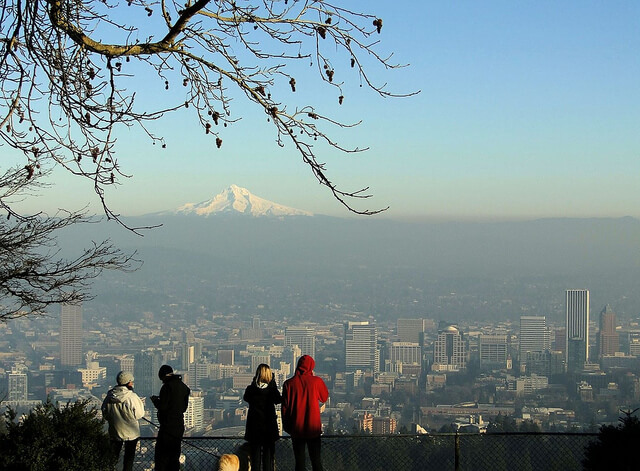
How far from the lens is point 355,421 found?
55438 millimetres

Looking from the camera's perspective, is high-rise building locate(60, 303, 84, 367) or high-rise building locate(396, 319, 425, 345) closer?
high-rise building locate(60, 303, 84, 367)

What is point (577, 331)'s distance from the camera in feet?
384

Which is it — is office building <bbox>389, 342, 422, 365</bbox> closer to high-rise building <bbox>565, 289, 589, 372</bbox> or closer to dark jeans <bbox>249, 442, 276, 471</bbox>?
high-rise building <bbox>565, 289, 589, 372</bbox>

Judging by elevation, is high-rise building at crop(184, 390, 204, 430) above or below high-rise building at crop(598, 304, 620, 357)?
below

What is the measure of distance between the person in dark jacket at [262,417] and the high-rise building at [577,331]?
3559 inches

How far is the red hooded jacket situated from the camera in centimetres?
791

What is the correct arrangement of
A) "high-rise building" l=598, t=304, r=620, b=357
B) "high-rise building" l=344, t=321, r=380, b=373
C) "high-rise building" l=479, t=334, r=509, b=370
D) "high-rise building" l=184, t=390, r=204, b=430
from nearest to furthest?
"high-rise building" l=184, t=390, r=204, b=430 < "high-rise building" l=344, t=321, r=380, b=373 < "high-rise building" l=479, t=334, r=509, b=370 < "high-rise building" l=598, t=304, r=620, b=357

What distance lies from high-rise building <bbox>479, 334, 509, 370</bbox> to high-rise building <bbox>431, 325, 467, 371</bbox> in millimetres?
2138

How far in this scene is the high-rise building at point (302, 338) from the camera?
11368 cm

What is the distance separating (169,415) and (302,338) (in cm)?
11236

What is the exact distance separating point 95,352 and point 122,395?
319ft

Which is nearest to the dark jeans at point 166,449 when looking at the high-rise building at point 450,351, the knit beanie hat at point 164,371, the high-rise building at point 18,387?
the knit beanie hat at point 164,371

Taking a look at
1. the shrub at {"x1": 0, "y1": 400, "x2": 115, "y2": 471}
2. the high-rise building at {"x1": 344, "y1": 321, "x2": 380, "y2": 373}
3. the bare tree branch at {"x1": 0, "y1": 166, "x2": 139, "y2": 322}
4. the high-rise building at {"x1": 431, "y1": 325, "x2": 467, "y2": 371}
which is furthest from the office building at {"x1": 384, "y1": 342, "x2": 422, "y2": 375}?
the shrub at {"x1": 0, "y1": 400, "x2": 115, "y2": 471}

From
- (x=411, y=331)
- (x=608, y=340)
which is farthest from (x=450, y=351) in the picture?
(x=608, y=340)
